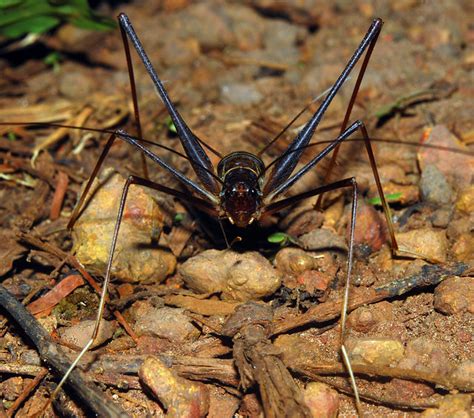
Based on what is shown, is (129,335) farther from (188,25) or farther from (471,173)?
(188,25)

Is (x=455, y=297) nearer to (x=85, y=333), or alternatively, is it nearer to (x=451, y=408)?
(x=451, y=408)

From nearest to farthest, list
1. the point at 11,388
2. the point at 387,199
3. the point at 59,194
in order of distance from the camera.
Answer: the point at 11,388
the point at 387,199
the point at 59,194

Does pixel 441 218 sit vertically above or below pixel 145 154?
below

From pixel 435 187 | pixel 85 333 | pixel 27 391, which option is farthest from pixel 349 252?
pixel 27 391

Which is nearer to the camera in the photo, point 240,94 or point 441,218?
point 441,218

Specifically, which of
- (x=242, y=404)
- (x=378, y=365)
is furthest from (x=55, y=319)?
(x=378, y=365)

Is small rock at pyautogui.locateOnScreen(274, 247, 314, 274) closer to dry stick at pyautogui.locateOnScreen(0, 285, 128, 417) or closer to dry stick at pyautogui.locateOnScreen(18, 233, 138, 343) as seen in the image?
dry stick at pyautogui.locateOnScreen(18, 233, 138, 343)
